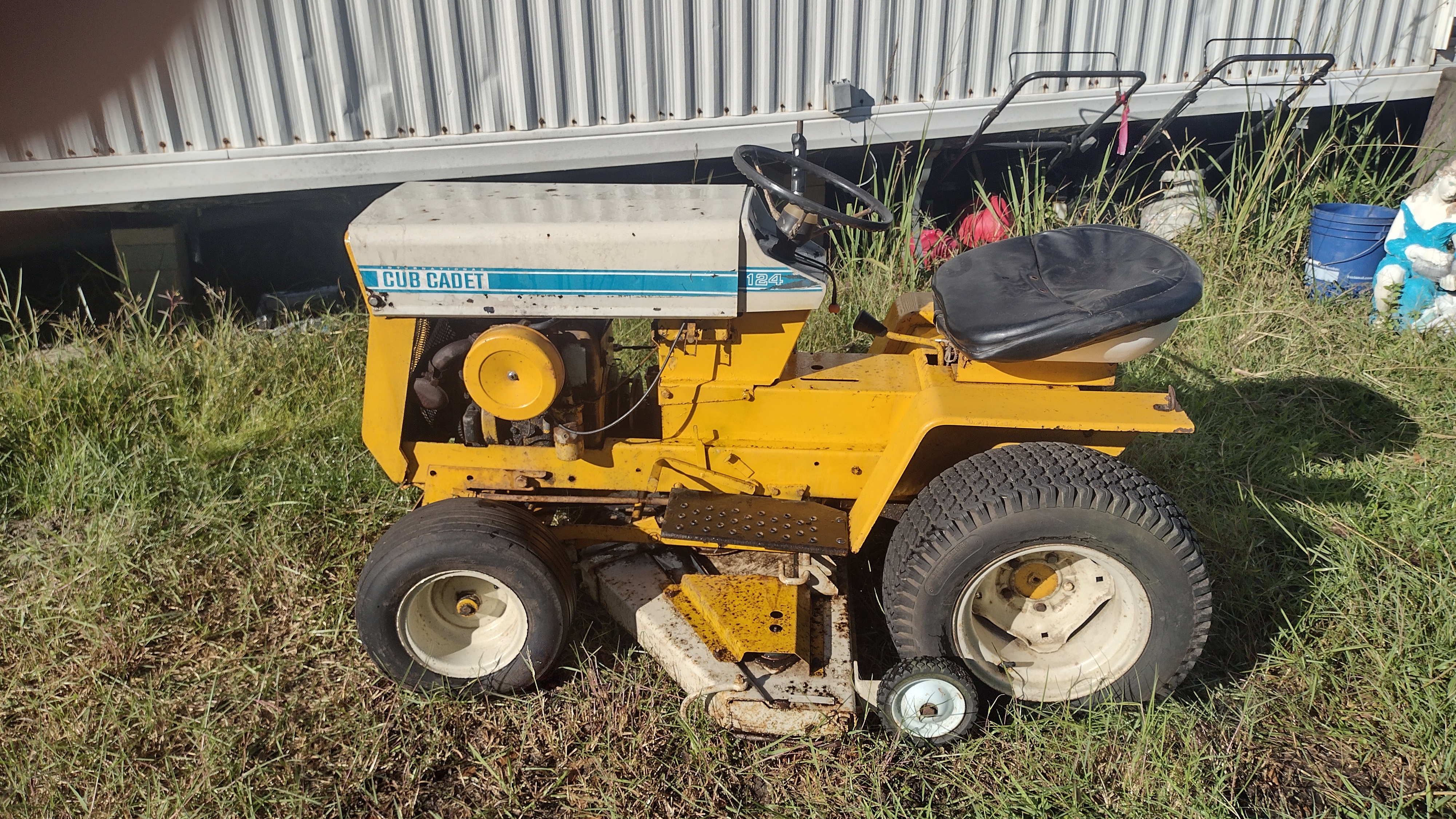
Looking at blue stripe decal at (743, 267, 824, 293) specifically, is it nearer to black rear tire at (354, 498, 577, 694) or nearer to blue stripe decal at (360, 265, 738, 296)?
blue stripe decal at (360, 265, 738, 296)

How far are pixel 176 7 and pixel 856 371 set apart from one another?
3.70 meters

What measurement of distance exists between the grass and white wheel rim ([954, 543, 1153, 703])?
11 cm

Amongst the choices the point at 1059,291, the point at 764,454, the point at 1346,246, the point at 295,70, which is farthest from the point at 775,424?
the point at 1346,246

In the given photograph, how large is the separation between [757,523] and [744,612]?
25 centimetres

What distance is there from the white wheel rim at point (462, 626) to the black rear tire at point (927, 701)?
1.00 meters

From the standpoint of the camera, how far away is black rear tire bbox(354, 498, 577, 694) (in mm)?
2533

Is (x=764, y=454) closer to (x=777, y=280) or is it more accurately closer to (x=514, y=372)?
(x=777, y=280)

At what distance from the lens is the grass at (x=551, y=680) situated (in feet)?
7.77

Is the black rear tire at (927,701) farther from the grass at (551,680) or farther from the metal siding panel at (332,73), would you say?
the metal siding panel at (332,73)

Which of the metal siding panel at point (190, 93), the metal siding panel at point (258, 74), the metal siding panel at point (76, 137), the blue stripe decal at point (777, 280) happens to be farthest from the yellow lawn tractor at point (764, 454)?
the metal siding panel at point (76, 137)

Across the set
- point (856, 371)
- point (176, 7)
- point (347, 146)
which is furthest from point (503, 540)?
point (176, 7)

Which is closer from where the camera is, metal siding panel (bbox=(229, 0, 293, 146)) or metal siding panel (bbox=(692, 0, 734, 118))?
metal siding panel (bbox=(229, 0, 293, 146))

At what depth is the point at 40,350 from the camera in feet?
13.5

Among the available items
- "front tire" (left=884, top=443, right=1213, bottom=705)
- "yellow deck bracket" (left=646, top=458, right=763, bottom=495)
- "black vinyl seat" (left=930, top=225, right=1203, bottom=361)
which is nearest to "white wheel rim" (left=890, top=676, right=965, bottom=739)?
"front tire" (left=884, top=443, right=1213, bottom=705)
